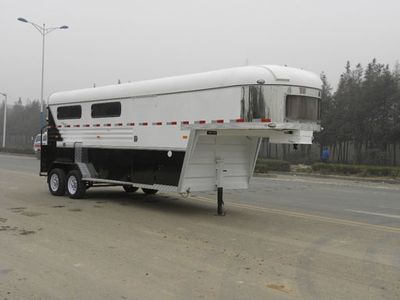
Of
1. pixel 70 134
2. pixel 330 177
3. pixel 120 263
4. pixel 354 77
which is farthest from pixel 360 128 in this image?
pixel 120 263

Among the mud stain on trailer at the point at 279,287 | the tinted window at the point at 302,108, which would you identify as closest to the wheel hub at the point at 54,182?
the tinted window at the point at 302,108

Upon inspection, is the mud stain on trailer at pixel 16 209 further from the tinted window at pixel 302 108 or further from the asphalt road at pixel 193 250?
the tinted window at pixel 302 108

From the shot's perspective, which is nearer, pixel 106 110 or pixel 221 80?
pixel 221 80

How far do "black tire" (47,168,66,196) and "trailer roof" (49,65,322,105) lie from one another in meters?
2.89

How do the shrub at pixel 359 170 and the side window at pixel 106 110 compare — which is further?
the shrub at pixel 359 170

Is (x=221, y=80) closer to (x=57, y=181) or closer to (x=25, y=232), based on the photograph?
(x=25, y=232)

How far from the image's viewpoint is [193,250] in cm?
758

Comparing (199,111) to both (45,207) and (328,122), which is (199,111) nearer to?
(45,207)

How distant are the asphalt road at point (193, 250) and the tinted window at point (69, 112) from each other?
2367mm

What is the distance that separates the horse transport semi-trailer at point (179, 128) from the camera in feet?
31.8

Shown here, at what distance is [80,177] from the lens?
13.3m

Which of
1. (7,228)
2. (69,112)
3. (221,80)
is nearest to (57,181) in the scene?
(69,112)

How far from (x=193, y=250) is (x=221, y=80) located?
3889 mm

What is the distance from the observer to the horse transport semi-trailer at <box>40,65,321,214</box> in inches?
381
